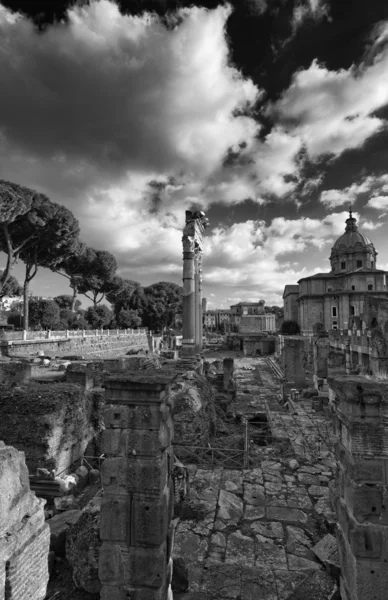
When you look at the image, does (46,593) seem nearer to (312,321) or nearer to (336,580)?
(336,580)

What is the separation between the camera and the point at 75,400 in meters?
7.50

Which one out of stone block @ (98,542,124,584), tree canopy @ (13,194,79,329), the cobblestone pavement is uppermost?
tree canopy @ (13,194,79,329)

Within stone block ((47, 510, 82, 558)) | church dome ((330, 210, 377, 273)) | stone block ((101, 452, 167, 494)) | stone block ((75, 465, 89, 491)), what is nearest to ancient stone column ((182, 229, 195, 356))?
stone block ((75, 465, 89, 491))

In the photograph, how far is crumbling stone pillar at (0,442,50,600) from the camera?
273cm

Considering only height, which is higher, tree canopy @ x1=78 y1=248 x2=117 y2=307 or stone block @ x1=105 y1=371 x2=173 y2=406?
tree canopy @ x1=78 y1=248 x2=117 y2=307

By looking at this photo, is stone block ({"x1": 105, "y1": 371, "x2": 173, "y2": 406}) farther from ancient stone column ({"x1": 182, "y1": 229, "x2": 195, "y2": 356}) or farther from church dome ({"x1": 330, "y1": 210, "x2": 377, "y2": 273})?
church dome ({"x1": 330, "y1": 210, "x2": 377, "y2": 273})

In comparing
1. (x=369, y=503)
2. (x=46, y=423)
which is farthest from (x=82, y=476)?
(x=369, y=503)

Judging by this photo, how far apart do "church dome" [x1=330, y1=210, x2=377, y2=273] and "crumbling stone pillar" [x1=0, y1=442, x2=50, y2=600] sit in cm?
5440

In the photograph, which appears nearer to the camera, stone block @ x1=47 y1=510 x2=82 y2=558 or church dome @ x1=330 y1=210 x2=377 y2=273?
stone block @ x1=47 y1=510 x2=82 y2=558

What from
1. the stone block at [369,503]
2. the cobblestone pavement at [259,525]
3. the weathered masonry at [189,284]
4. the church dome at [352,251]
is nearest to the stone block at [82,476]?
the cobblestone pavement at [259,525]

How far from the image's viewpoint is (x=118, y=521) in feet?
10.2

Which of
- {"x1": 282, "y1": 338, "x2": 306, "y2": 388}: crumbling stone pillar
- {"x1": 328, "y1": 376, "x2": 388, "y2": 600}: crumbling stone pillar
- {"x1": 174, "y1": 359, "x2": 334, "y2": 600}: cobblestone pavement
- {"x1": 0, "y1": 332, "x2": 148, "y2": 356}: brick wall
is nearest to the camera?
{"x1": 328, "y1": 376, "x2": 388, "y2": 600}: crumbling stone pillar

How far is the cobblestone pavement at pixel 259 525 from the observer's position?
374 centimetres

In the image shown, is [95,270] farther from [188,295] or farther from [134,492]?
[134,492]
